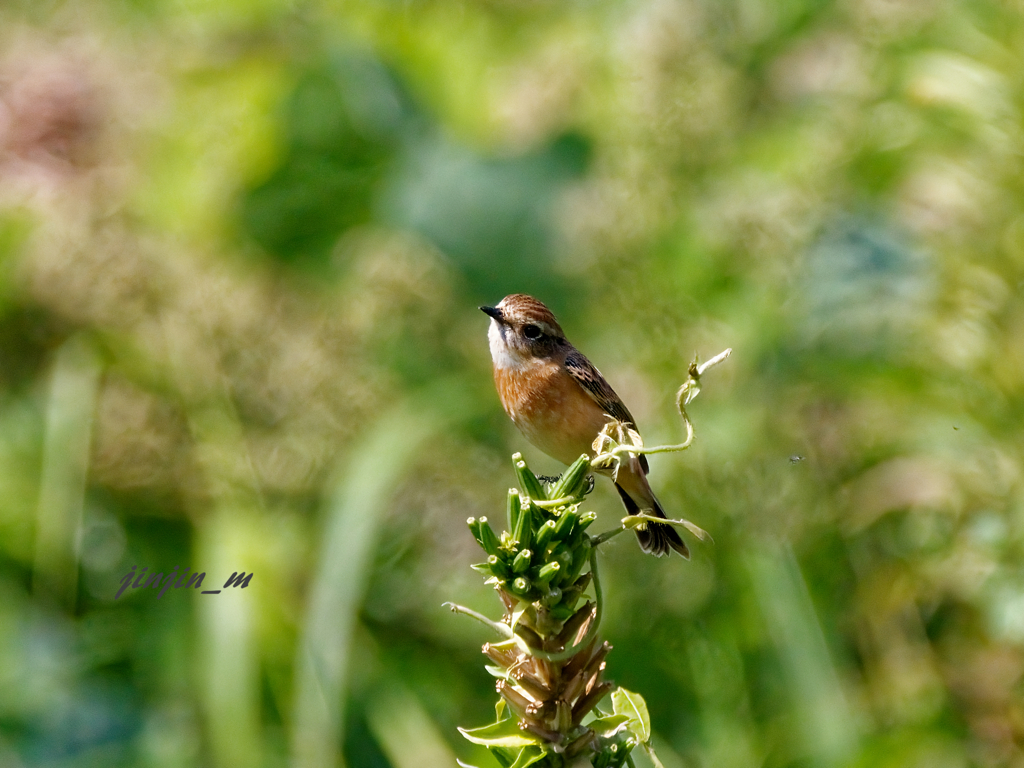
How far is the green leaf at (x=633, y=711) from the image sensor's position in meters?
0.72

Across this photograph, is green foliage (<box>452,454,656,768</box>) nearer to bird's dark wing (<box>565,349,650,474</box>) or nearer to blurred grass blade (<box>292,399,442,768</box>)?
bird's dark wing (<box>565,349,650,474</box>)

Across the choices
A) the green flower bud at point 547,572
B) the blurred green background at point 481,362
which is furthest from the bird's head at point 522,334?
the green flower bud at point 547,572

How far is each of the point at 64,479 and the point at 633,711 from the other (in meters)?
2.33

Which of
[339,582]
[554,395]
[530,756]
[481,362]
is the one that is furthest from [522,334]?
[530,756]

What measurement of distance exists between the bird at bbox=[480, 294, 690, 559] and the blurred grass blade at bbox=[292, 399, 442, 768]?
0.58 m

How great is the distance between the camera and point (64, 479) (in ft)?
8.58

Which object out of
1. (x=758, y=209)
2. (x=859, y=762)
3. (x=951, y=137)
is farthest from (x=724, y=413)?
(x=951, y=137)

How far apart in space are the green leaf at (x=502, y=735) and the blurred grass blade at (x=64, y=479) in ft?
6.98

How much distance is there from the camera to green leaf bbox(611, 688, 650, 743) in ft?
2.36

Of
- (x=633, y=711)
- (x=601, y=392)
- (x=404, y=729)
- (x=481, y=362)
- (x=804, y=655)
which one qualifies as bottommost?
(x=404, y=729)

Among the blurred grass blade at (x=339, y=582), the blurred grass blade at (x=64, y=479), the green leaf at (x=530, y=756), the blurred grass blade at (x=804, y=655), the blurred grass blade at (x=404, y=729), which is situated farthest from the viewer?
the blurred grass blade at (x=64, y=479)

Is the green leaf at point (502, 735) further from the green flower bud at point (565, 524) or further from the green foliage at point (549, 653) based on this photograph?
the green flower bud at point (565, 524)

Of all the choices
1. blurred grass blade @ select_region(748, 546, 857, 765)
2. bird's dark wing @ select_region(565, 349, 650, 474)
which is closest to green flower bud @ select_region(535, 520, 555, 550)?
bird's dark wing @ select_region(565, 349, 650, 474)

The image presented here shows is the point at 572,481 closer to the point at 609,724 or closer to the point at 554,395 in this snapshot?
the point at 609,724
